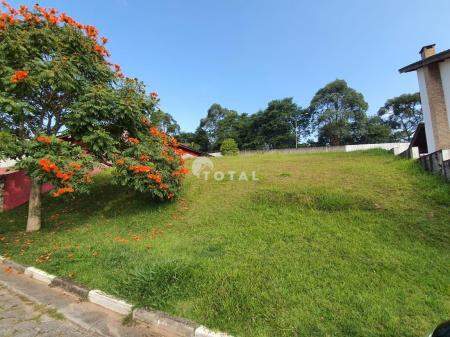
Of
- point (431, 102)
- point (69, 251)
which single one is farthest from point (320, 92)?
point (69, 251)

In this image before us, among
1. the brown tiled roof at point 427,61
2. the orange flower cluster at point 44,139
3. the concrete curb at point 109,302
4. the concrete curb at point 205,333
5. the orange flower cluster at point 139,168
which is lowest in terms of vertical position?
the concrete curb at point 205,333

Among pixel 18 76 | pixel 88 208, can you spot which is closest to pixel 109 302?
pixel 18 76

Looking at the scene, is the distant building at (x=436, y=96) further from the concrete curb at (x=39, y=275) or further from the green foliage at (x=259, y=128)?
the green foliage at (x=259, y=128)

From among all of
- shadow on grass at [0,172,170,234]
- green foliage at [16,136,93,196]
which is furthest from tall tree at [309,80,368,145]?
green foliage at [16,136,93,196]

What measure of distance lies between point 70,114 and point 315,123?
146 feet

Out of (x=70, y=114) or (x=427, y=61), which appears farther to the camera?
(x=427, y=61)

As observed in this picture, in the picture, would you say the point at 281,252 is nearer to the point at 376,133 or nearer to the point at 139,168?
the point at 139,168

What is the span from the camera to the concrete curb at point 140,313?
2.83 metres

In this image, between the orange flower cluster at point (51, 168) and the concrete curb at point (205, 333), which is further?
the orange flower cluster at point (51, 168)

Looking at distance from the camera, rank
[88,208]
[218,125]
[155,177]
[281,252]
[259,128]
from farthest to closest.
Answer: [218,125], [259,128], [88,208], [155,177], [281,252]

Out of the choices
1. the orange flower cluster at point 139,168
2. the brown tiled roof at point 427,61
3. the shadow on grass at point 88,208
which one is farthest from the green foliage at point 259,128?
the orange flower cluster at point 139,168

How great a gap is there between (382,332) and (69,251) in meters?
5.22

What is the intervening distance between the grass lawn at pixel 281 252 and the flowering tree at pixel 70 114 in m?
1.22

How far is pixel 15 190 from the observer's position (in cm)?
1196
